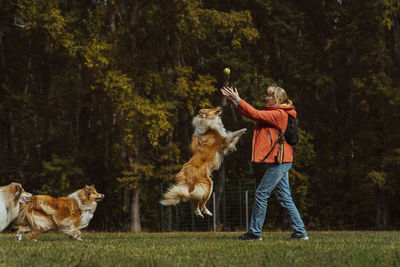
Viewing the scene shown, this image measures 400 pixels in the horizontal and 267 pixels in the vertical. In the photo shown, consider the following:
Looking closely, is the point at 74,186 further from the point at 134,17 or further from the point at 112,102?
the point at 134,17

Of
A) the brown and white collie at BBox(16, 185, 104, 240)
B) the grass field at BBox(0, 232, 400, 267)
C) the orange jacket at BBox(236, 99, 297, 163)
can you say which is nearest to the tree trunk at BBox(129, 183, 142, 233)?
the brown and white collie at BBox(16, 185, 104, 240)

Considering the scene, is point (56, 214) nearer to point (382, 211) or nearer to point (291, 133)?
point (291, 133)

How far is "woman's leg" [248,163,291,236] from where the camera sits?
25.3ft

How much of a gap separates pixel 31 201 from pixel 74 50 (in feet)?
32.4

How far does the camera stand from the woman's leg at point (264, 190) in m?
7.72

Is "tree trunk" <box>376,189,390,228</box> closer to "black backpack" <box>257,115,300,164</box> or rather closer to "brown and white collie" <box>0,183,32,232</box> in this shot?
"black backpack" <box>257,115,300,164</box>

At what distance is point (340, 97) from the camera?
79.6 ft

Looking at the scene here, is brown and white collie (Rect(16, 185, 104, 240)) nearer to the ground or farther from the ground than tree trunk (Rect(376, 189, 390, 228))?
farther from the ground

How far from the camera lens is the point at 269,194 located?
7852 millimetres

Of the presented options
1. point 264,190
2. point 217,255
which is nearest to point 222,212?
point 264,190

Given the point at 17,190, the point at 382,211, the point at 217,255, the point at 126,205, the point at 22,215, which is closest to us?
the point at 217,255

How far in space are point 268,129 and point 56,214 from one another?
Result: 3.88 metres

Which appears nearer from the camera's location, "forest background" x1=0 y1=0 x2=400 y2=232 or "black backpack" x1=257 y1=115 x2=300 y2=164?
"black backpack" x1=257 y1=115 x2=300 y2=164

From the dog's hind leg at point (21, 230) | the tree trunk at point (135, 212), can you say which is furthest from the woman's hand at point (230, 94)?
the tree trunk at point (135, 212)
